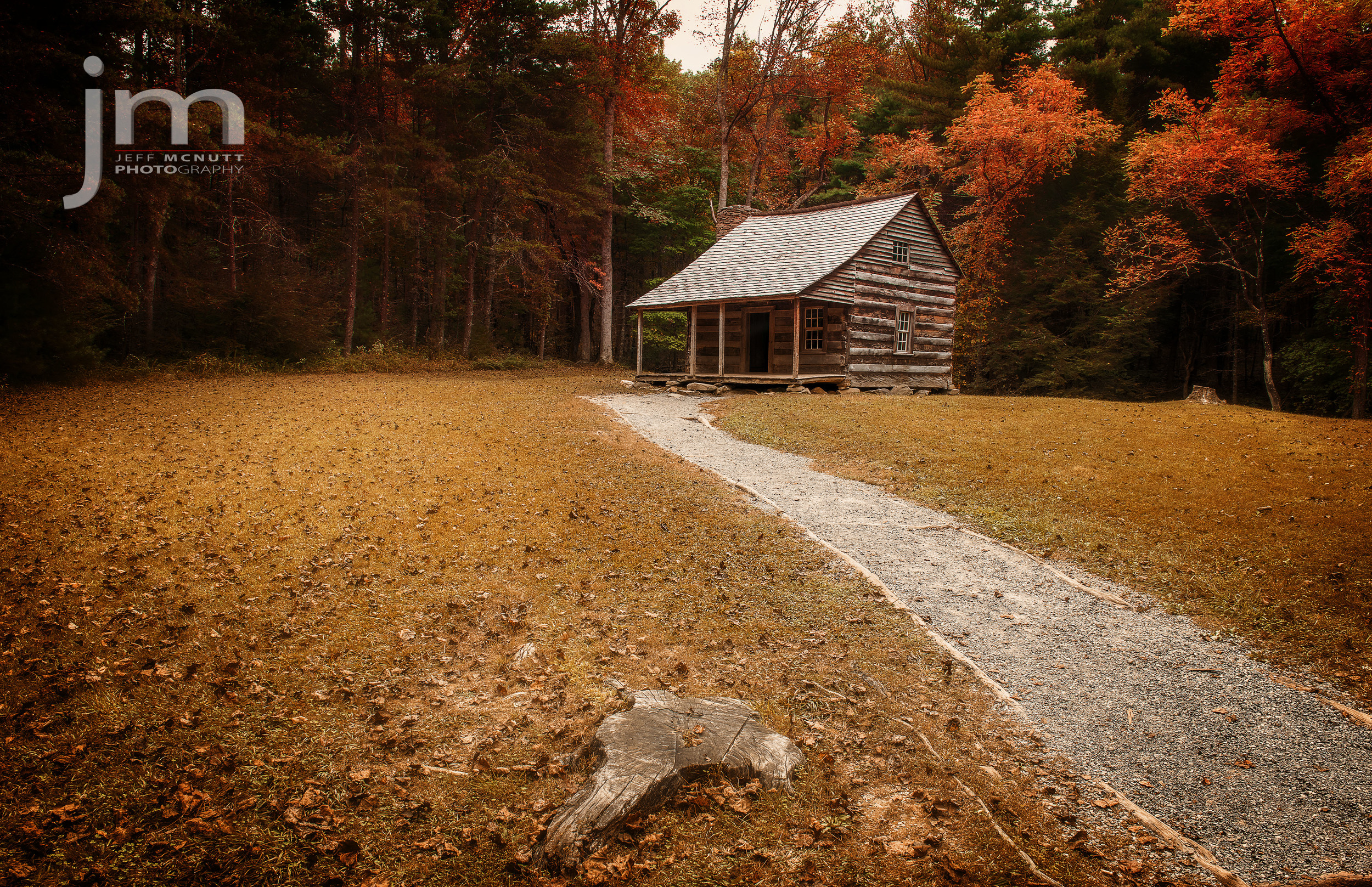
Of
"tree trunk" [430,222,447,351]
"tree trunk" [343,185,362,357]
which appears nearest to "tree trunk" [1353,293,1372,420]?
"tree trunk" [430,222,447,351]

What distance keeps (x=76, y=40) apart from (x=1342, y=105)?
33.4 metres

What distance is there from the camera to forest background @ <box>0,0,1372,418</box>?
1691cm

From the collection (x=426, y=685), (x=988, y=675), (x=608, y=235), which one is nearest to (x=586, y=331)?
(x=608, y=235)

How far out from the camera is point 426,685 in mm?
4414

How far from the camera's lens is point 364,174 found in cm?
2552

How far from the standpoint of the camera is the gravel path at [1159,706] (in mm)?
3430

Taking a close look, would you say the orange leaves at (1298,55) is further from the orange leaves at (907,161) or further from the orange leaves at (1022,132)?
the orange leaves at (907,161)

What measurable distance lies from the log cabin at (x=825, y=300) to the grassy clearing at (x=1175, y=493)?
5940 mm

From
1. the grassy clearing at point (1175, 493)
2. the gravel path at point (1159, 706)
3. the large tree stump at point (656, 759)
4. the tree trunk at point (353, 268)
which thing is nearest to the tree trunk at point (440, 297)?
the tree trunk at point (353, 268)

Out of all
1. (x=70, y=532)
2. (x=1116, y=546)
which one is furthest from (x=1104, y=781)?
(x=70, y=532)

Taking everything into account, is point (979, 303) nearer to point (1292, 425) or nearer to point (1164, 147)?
point (1164, 147)

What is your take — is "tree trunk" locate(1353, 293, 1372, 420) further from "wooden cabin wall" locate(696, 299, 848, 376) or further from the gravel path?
the gravel path

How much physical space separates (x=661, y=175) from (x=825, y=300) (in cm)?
1900

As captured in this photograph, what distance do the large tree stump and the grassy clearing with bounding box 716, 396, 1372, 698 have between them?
4512 millimetres
